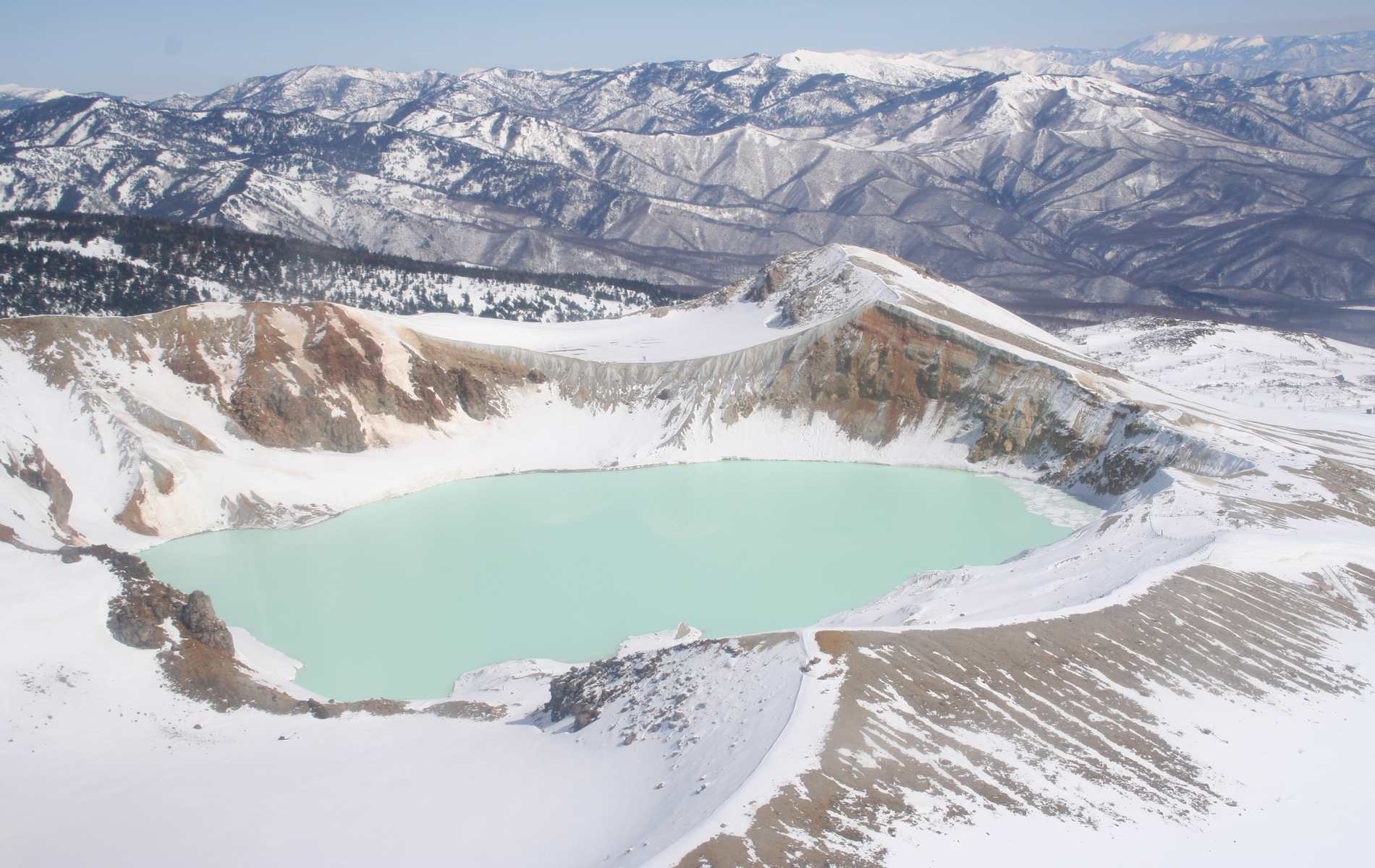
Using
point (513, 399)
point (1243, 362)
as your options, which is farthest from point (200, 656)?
point (1243, 362)

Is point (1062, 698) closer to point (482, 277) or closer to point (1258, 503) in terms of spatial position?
point (1258, 503)

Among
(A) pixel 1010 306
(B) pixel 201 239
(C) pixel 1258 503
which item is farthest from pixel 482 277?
(C) pixel 1258 503

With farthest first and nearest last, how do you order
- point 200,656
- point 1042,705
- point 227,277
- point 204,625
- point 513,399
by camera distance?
point 227,277 → point 513,399 → point 204,625 → point 200,656 → point 1042,705

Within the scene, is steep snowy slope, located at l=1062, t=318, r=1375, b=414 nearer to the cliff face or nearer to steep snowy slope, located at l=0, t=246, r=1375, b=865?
steep snowy slope, located at l=0, t=246, r=1375, b=865

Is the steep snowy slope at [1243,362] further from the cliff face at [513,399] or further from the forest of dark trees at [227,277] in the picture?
the forest of dark trees at [227,277]

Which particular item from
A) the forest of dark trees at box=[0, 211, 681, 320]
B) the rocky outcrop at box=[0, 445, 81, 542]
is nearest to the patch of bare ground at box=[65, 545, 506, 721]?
the rocky outcrop at box=[0, 445, 81, 542]

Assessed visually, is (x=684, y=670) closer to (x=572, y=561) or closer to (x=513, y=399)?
(x=572, y=561)
